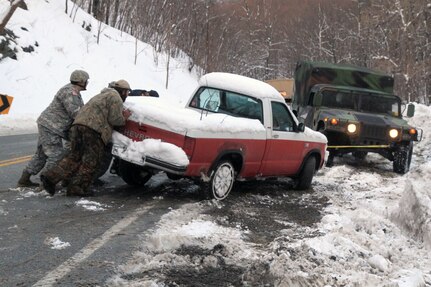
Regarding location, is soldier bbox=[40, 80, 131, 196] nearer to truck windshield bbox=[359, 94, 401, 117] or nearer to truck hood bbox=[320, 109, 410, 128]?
truck hood bbox=[320, 109, 410, 128]

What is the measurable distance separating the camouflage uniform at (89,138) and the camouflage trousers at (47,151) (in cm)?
26

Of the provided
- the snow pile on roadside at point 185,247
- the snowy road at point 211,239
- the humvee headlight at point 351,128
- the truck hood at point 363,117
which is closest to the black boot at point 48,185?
the snowy road at point 211,239

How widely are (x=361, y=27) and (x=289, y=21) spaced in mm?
13838

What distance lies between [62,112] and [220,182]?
2477mm

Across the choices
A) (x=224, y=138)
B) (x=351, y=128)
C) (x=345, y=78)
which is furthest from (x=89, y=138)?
(x=345, y=78)

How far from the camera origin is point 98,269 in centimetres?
438

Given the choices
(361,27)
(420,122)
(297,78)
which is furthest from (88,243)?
(361,27)

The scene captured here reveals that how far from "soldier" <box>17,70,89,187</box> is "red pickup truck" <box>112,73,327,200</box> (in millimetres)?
756

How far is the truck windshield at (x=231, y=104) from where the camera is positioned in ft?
26.6

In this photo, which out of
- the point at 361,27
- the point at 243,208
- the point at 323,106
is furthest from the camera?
the point at 361,27

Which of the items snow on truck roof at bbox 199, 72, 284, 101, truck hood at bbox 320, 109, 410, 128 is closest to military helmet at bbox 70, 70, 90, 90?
snow on truck roof at bbox 199, 72, 284, 101

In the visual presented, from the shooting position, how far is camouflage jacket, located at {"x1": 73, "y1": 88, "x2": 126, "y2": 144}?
696 centimetres

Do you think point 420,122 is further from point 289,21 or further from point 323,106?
point 289,21

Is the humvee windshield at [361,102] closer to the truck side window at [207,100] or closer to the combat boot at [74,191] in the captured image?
the truck side window at [207,100]
